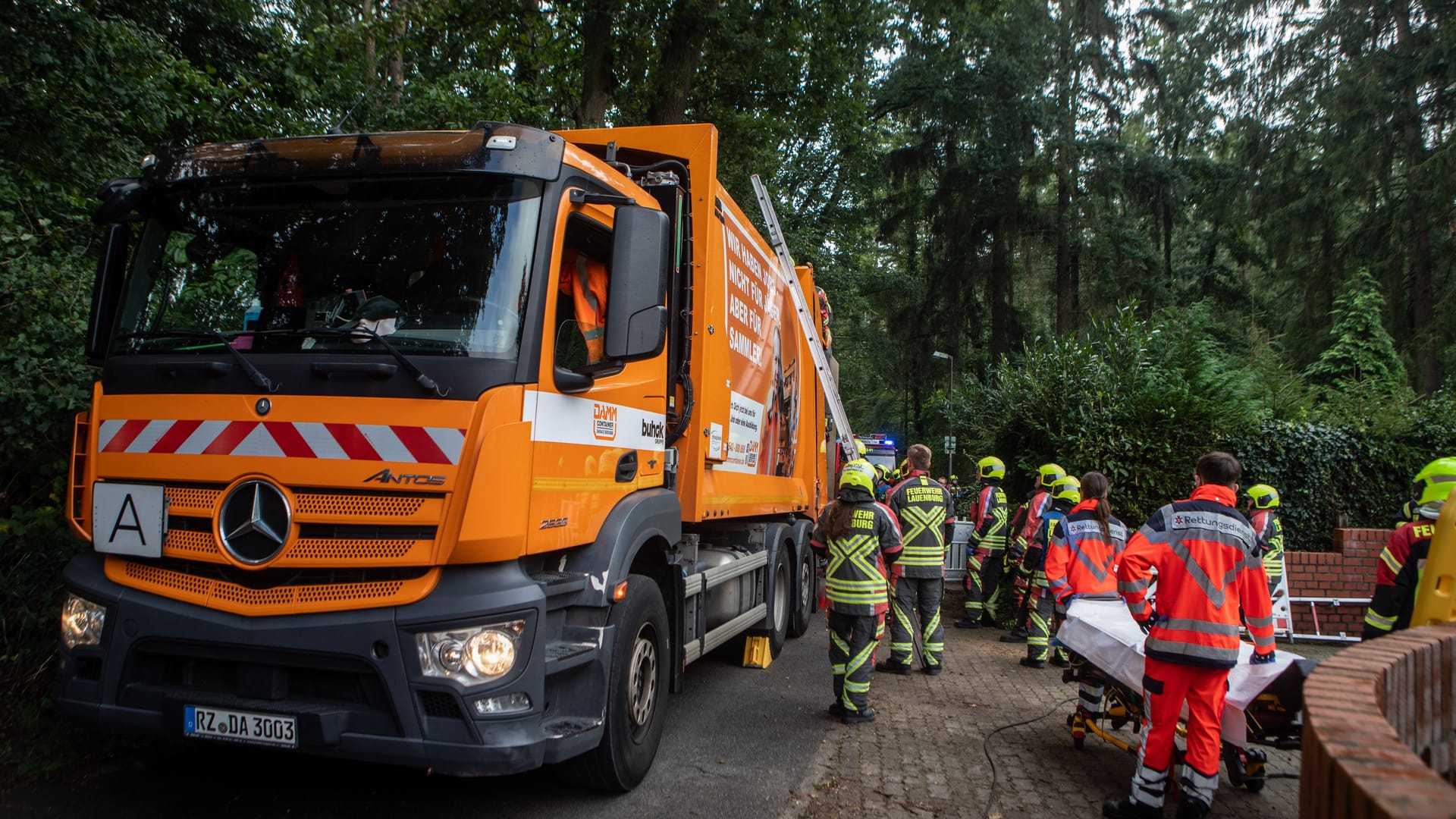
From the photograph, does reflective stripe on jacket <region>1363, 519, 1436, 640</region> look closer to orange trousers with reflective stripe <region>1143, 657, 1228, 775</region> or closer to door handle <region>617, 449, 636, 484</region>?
orange trousers with reflective stripe <region>1143, 657, 1228, 775</region>

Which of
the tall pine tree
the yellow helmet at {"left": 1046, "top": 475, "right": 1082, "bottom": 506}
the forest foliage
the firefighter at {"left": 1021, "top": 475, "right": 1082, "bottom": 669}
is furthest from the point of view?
the tall pine tree

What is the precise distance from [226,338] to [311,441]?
0.61m

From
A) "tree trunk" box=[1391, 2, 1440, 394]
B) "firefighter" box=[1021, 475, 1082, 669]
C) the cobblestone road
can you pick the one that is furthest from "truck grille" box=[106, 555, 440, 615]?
"tree trunk" box=[1391, 2, 1440, 394]

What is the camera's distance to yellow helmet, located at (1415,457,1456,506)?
16.6 ft

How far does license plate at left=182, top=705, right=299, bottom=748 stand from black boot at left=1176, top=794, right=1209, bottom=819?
3843mm

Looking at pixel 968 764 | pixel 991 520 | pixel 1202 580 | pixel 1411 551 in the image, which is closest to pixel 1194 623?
pixel 1202 580

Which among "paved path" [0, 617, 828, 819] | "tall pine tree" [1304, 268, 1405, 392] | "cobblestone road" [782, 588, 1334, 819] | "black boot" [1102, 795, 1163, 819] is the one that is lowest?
"paved path" [0, 617, 828, 819]

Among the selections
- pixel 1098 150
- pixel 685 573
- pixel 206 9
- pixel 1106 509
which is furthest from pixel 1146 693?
pixel 1098 150

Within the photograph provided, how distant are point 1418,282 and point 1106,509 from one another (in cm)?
1577

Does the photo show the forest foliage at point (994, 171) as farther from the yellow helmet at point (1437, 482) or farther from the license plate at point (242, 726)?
the yellow helmet at point (1437, 482)

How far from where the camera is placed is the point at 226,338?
3.62 metres

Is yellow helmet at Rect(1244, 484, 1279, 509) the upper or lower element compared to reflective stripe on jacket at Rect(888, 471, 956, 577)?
upper

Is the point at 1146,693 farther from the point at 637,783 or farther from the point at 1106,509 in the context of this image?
the point at 1106,509

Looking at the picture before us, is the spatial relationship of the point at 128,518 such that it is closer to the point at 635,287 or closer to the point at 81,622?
the point at 81,622
